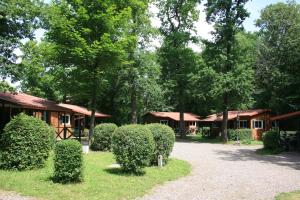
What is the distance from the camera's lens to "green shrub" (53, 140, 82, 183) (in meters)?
11.1

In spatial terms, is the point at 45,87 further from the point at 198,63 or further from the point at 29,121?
the point at 29,121

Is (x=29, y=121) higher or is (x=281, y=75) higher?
(x=281, y=75)

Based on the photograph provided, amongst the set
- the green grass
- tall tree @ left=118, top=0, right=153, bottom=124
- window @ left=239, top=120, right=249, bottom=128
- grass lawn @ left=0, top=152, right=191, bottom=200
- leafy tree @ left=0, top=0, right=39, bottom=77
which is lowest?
the green grass

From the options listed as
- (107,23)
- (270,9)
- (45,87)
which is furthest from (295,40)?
(45,87)

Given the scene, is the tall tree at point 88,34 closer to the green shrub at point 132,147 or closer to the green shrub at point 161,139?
the green shrub at point 161,139

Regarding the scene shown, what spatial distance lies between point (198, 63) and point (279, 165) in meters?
21.7

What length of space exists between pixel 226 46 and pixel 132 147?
2743 centimetres

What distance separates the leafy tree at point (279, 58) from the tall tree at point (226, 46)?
10696mm

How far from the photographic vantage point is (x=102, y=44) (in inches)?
930

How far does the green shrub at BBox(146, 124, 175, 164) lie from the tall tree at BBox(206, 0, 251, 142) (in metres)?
20.7

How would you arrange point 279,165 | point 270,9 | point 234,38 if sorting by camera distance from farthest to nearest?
1. point 270,9
2. point 234,38
3. point 279,165

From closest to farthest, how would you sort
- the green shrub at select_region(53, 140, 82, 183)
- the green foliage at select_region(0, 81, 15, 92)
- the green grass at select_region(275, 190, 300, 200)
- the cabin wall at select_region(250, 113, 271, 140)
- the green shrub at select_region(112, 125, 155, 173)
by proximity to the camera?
the green grass at select_region(275, 190, 300, 200), the green shrub at select_region(53, 140, 82, 183), the green shrub at select_region(112, 125, 155, 173), the green foliage at select_region(0, 81, 15, 92), the cabin wall at select_region(250, 113, 271, 140)

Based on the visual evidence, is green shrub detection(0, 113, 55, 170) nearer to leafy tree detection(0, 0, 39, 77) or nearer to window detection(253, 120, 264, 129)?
leafy tree detection(0, 0, 39, 77)

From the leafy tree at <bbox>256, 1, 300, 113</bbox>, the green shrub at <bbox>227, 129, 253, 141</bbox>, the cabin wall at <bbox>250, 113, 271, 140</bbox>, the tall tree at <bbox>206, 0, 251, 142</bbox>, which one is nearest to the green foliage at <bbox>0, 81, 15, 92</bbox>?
the tall tree at <bbox>206, 0, 251, 142</bbox>
